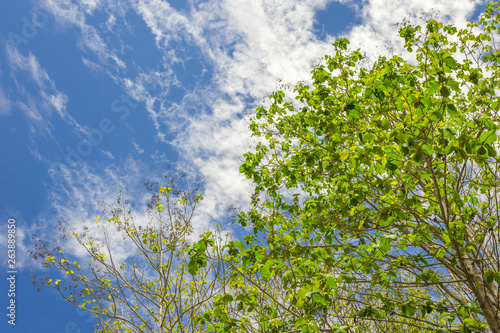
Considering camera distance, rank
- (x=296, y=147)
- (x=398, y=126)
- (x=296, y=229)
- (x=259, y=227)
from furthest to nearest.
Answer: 1. (x=296, y=147)
2. (x=296, y=229)
3. (x=259, y=227)
4. (x=398, y=126)

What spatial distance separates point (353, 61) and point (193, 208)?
491 centimetres


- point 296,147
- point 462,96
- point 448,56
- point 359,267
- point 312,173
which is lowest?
point 359,267

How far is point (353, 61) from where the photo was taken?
20.0 feet

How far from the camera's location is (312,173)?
5016mm

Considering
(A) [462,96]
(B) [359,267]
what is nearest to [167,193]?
(B) [359,267]

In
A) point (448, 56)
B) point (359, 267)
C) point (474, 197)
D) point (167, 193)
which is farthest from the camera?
point (167, 193)

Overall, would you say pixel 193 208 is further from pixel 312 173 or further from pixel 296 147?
pixel 312 173

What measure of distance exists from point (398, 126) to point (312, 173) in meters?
1.65

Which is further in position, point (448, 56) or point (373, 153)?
point (373, 153)

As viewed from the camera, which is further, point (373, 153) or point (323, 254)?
point (323, 254)

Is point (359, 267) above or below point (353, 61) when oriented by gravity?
below

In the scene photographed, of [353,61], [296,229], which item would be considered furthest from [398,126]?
[353,61]

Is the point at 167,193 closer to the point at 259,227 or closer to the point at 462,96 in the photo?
the point at 259,227

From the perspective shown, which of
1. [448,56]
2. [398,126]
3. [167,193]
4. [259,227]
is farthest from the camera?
[167,193]
